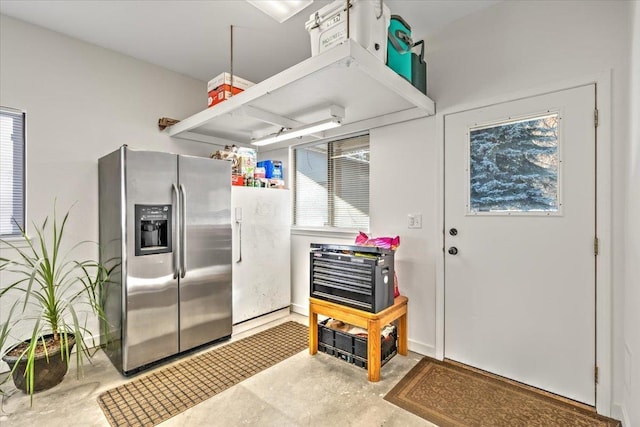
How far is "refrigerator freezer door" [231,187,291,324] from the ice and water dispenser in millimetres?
657

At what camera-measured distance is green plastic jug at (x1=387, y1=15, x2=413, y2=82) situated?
2.08m

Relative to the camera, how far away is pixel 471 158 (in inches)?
91.0

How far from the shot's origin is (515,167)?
2121 millimetres

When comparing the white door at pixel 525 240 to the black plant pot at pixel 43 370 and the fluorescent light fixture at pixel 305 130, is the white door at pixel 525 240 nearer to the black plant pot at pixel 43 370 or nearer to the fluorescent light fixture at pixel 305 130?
the fluorescent light fixture at pixel 305 130

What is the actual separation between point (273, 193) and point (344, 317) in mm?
1574

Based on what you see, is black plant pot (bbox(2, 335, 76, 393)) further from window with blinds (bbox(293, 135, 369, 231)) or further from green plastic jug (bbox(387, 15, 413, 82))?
green plastic jug (bbox(387, 15, 413, 82))

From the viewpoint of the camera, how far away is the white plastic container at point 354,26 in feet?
5.62

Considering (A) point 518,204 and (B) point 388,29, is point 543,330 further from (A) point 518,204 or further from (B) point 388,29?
(B) point 388,29

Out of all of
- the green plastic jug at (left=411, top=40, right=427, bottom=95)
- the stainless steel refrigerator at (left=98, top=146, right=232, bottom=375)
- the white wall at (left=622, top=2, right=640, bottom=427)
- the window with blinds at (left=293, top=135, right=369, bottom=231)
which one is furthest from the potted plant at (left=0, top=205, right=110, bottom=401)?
the white wall at (left=622, top=2, right=640, bottom=427)

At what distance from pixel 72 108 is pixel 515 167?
12.0ft

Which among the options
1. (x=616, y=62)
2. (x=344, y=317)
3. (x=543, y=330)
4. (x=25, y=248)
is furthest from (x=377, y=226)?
(x=25, y=248)

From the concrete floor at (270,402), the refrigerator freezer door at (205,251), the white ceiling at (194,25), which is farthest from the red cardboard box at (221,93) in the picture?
the concrete floor at (270,402)

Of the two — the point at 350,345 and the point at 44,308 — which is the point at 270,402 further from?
the point at 44,308

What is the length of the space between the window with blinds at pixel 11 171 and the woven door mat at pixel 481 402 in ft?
Answer: 10.3
